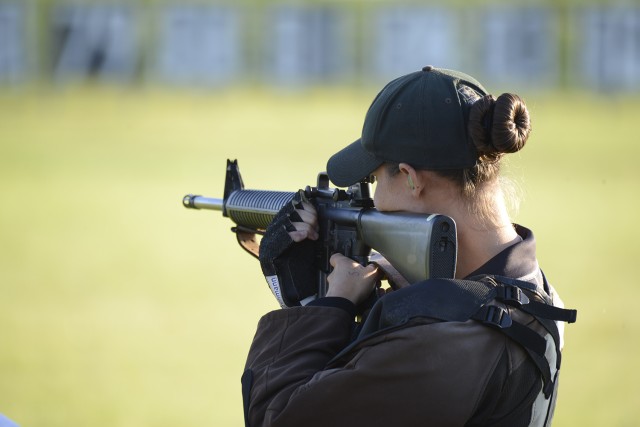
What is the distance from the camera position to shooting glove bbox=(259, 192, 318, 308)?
7.80ft

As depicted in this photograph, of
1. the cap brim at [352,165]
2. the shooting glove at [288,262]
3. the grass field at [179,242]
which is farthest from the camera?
the grass field at [179,242]

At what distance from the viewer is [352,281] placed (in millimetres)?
2180


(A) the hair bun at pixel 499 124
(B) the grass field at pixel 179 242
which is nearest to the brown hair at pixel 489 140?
(A) the hair bun at pixel 499 124

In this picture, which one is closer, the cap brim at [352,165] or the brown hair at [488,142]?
the brown hair at [488,142]

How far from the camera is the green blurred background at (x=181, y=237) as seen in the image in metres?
5.34

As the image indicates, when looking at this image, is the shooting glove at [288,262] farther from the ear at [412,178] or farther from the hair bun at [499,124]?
the hair bun at [499,124]

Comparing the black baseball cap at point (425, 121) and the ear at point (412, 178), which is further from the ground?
the black baseball cap at point (425, 121)

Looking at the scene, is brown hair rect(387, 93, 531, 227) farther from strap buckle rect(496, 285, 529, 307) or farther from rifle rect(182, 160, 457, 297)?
strap buckle rect(496, 285, 529, 307)

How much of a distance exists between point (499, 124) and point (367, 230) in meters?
0.51

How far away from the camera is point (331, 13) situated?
18.7 meters

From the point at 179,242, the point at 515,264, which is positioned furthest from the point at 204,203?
the point at 179,242

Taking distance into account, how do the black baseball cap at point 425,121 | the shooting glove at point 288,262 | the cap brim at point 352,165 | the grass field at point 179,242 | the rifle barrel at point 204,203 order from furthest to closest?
the grass field at point 179,242 → the rifle barrel at point 204,203 → the shooting glove at point 288,262 → the cap brim at point 352,165 → the black baseball cap at point 425,121

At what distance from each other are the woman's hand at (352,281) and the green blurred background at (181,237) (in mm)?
411

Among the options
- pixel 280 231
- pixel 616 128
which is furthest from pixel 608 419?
pixel 616 128
